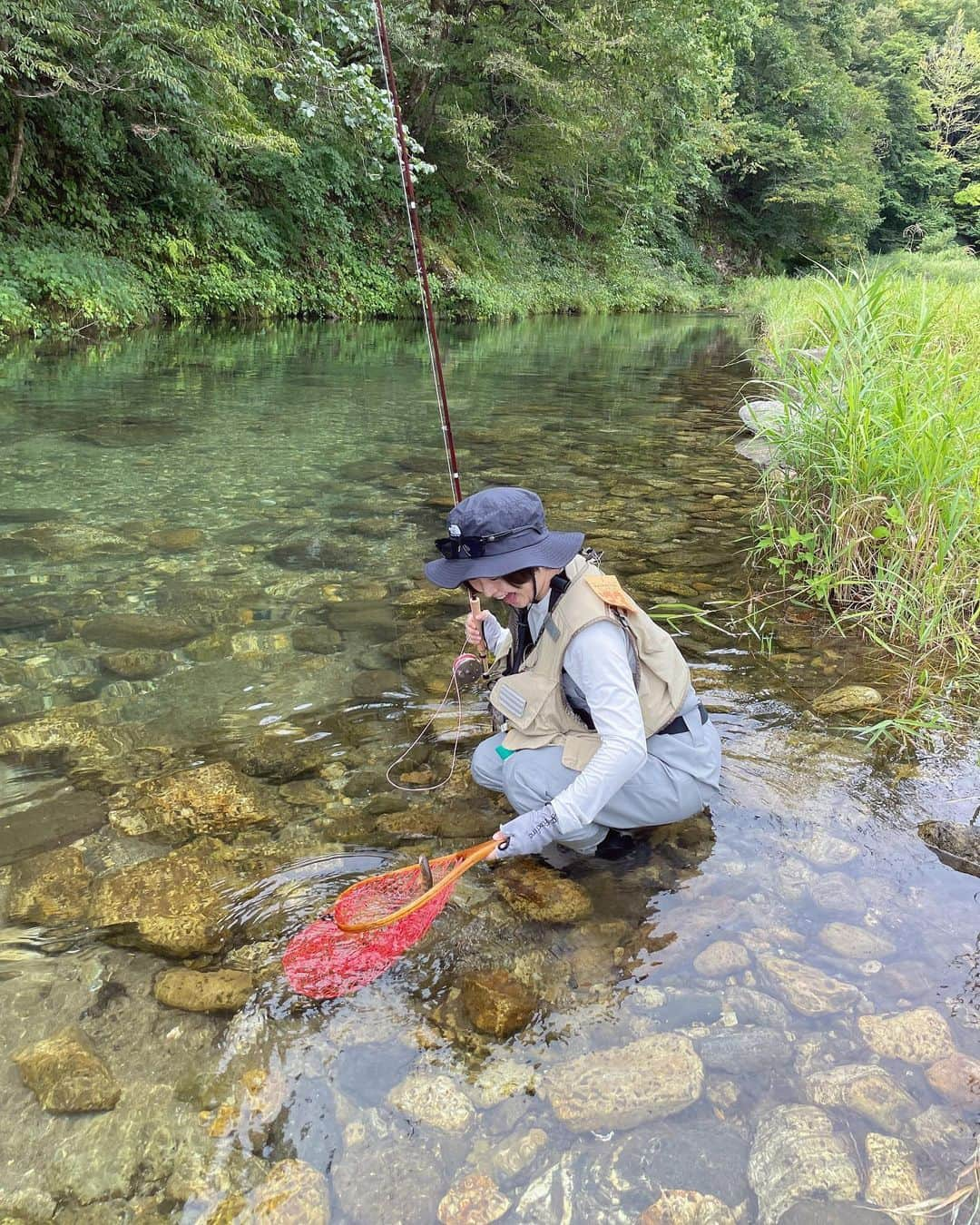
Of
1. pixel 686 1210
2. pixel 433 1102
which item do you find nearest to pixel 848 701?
pixel 686 1210

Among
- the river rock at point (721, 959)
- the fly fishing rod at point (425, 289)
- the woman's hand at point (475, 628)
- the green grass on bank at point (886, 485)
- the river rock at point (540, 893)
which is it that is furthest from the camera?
the green grass on bank at point (886, 485)

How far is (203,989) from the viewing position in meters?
2.40

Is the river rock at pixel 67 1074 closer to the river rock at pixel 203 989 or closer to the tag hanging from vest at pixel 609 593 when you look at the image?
the river rock at pixel 203 989

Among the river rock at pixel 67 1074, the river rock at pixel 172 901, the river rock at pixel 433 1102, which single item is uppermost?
the river rock at pixel 67 1074

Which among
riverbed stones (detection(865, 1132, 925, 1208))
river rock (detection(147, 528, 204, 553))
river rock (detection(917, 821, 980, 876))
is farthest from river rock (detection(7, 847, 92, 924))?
river rock (detection(147, 528, 204, 553))

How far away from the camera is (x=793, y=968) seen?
8.39 feet

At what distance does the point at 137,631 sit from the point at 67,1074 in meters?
2.85

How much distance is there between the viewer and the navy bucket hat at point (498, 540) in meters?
2.52

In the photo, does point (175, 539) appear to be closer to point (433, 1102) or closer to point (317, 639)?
point (317, 639)

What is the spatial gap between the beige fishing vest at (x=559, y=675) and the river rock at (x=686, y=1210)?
1.22m

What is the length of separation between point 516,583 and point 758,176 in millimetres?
45606

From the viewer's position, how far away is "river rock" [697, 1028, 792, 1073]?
7.32 ft

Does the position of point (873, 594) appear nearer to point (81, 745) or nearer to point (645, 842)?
point (645, 842)

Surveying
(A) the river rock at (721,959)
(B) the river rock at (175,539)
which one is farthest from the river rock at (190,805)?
(B) the river rock at (175,539)
